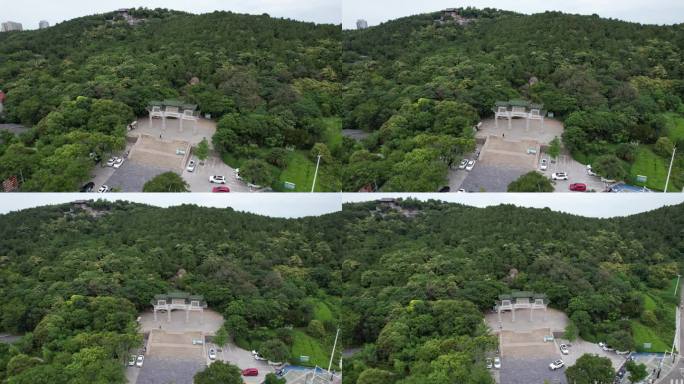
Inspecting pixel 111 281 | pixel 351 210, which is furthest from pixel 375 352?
pixel 111 281

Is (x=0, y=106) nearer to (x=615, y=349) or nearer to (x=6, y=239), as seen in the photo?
(x=6, y=239)

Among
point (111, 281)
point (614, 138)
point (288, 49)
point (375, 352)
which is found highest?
point (288, 49)

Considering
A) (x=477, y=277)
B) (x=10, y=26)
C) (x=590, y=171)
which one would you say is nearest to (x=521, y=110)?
(x=590, y=171)

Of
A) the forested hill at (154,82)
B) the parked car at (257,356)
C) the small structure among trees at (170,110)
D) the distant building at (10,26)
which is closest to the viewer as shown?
the forested hill at (154,82)

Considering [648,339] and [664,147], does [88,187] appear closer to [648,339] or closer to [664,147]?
[664,147]

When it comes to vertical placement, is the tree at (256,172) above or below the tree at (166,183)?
above

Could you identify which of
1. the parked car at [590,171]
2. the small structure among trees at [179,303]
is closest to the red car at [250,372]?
the small structure among trees at [179,303]

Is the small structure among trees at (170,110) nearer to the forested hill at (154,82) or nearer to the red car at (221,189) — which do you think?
the forested hill at (154,82)
